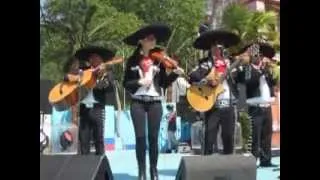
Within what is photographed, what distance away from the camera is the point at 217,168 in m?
4.17

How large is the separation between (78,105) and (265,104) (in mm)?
1458

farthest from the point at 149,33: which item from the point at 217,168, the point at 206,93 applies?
the point at 217,168

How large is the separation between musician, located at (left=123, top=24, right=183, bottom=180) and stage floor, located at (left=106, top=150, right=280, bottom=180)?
71mm

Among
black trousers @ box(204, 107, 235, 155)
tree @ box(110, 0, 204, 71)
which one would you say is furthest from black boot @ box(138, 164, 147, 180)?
tree @ box(110, 0, 204, 71)

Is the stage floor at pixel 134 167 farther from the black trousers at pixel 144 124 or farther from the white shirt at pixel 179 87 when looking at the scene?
the white shirt at pixel 179 87

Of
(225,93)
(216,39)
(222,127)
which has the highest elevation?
(216,39)

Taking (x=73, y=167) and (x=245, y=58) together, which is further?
(x=245, y=58)

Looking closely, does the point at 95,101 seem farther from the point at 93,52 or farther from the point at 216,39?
the point at 216,39

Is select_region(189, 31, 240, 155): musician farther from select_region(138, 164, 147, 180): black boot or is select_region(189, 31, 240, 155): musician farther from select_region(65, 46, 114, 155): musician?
select_region(65, 46, 114, 155): musician

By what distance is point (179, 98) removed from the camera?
14.7 feet

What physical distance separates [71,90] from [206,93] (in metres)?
1.04
